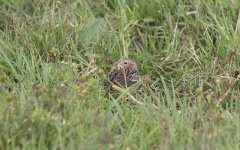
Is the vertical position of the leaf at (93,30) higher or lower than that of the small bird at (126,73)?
higher

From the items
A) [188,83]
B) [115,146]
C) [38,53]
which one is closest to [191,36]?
[188,83]

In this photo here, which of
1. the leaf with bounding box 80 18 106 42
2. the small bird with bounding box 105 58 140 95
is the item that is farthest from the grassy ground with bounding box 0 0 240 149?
the small bird with bounding box 105 58 140 95

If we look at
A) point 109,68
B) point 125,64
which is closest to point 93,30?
point 109,68

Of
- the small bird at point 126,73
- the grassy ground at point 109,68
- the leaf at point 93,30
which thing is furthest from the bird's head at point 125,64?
the leaf at point 93,30

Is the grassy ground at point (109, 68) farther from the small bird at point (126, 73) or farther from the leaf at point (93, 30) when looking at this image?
the small bird at point (126, 73)

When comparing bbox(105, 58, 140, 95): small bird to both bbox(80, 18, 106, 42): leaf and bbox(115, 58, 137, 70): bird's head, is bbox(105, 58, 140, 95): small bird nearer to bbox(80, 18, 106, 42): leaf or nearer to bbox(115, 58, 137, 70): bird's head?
bbox(115, 58, 137, 70): bird's head

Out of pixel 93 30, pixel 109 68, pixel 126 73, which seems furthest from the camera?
pixel 93 30

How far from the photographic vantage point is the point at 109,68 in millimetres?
5371

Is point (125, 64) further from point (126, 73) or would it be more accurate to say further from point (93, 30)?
point (93, 30)

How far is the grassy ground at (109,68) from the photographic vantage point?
3.92 metres

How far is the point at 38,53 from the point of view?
527cm

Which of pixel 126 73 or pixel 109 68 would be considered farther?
pixel 109 68

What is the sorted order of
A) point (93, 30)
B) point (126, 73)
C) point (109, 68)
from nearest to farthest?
point (126, 73) → point (109, 68) → point (93, 30)

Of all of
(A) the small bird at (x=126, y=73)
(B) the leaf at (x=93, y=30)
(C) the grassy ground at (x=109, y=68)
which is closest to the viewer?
(C) the grassy ground at (x=109, y=68)
